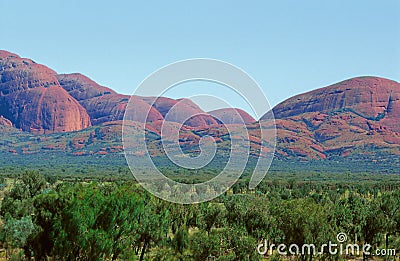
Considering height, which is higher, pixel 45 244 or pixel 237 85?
pixel 237 85

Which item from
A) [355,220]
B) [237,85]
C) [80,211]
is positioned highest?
[237,85]

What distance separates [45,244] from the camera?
31766 mm

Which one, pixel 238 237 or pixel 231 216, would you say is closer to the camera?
pixel 238 237

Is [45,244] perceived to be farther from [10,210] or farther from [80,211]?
[10,210]

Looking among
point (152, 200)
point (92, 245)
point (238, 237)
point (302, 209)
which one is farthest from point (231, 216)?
point (92, 245)

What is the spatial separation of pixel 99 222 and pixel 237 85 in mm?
14173

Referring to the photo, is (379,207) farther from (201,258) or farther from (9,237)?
(9,237)

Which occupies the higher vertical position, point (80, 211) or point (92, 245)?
point (80, 211)

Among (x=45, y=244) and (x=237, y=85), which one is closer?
(x=237, y=85)

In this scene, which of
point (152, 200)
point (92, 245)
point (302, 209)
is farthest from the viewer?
point (152, 200)

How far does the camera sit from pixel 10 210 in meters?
47.8

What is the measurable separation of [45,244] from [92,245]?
11.4 feet

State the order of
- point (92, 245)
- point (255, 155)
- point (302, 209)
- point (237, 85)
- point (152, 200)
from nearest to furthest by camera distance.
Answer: point (237, 85) → point (92, 245) → point (302, 209) → point (152, 200) → point (255, 155)

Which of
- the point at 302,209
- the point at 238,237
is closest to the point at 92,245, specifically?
the point at 238,237
